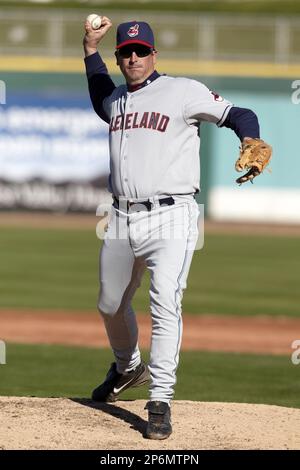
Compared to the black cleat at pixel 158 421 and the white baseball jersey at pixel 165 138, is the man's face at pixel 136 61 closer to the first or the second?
the white baseball jersey at pixel 165 138

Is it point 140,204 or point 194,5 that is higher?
point 194,5

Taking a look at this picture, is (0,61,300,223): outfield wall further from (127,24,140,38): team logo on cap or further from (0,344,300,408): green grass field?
(127,24,140,38): team logo on cap

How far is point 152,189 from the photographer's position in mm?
5898

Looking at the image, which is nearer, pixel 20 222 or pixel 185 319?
pixel 185 319

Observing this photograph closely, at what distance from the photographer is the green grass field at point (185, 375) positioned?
8391 mm

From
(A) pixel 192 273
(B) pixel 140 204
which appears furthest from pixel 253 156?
(A) pixel 192 273

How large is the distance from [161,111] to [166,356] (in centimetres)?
133

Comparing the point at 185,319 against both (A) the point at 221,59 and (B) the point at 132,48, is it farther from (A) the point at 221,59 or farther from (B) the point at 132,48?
(A) the point at 221,59

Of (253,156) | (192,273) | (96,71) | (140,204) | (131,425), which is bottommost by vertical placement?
(192,273)

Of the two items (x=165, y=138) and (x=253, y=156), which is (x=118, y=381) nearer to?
(x=165, y=138)

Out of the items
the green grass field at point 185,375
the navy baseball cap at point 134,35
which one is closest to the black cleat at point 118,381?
the green grass field at point 185,375

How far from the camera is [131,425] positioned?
6.09 m

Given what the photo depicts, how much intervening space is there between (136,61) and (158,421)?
A: 6.49ft
